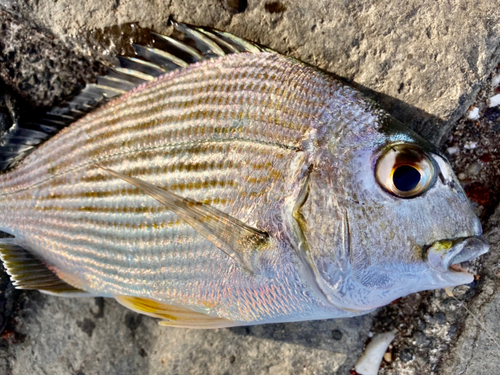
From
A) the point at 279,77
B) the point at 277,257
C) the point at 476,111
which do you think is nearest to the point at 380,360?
the point at 277,257

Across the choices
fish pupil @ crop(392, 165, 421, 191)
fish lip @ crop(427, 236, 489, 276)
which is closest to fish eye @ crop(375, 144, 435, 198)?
fish pupil @ crop(392, 165, 421, 191)

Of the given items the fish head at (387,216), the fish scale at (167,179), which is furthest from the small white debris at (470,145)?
the fish scale at (167,179)

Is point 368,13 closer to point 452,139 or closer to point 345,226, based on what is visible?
point 452,139

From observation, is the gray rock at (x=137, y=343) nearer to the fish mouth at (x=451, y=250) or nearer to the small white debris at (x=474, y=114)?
the fish mouth at (x=451, y=250)

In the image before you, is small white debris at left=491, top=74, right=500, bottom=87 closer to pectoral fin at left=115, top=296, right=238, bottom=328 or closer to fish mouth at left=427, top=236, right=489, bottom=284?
fish mouth at left=427, top=236, right=489, bottom=284

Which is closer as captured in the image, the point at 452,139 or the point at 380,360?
the point at 452,139

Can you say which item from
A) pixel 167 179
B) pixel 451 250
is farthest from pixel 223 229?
pixel 451 250
